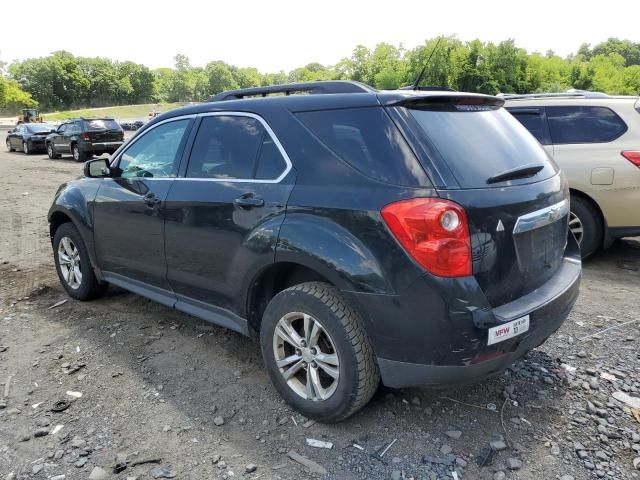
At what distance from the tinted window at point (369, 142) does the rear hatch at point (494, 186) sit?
68 mm

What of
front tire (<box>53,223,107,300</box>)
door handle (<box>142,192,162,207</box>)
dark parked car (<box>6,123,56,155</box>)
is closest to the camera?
door handle (<box>142,192,162,207</box>)

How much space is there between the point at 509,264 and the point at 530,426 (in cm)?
96

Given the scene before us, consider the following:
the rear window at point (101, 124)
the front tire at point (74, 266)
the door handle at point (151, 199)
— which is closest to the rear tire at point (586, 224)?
the door handle at point (151, 199)

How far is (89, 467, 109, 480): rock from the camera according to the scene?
2.57 meters

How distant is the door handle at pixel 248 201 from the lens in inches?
119

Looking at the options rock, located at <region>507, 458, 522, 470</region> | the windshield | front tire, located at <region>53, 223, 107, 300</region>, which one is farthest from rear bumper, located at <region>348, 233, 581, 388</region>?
the windshield

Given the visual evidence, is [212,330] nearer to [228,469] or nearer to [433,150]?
[228,469]

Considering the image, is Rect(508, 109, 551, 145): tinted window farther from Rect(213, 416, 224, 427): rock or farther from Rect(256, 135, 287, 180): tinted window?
Rect(213, 416, 224, 427): rock

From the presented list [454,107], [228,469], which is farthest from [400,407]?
[454,107]

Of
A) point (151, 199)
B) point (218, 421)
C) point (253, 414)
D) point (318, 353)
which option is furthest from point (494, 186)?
point (151, 199)

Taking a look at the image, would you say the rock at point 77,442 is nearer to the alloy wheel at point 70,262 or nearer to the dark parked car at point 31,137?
the alloy wheel at point 70,262

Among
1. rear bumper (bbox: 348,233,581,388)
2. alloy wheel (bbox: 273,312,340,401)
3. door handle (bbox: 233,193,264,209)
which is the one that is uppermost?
door handle (bbox: 233,193,264,209)

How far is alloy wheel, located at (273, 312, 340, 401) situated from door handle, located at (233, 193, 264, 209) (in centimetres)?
67

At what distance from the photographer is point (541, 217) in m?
2.81
